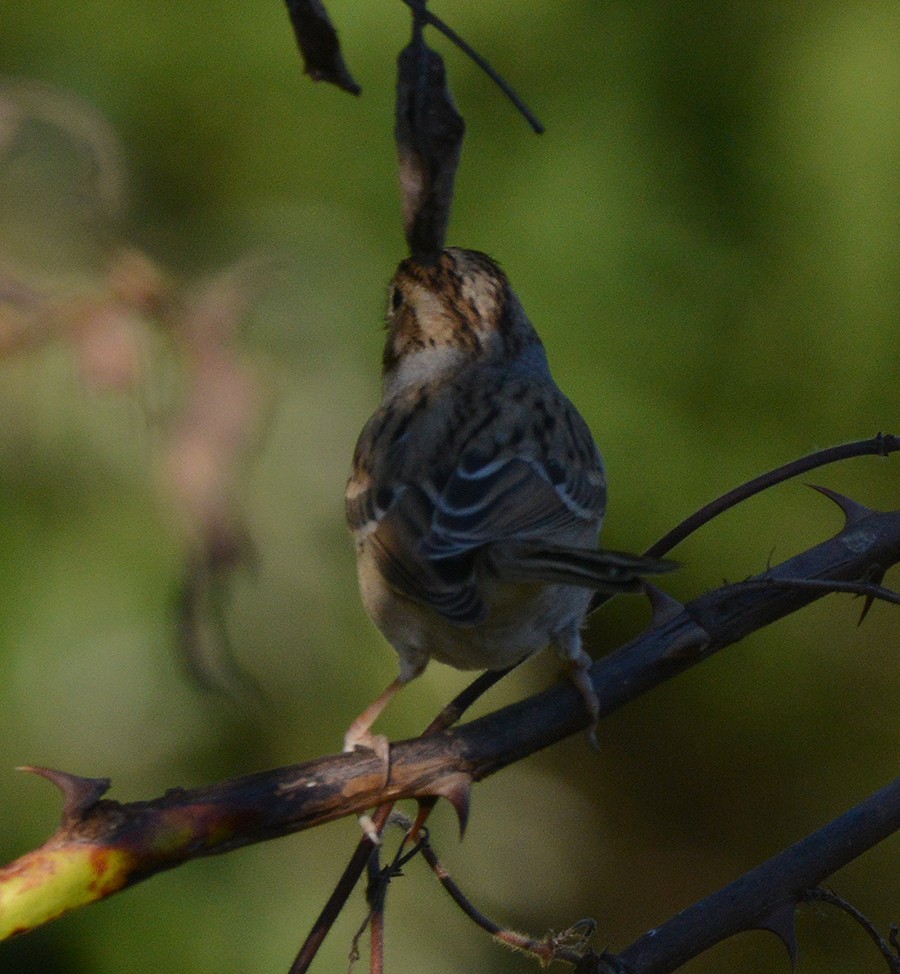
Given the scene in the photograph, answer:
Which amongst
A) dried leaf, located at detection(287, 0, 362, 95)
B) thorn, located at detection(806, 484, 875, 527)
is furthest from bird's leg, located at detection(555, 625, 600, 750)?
dried leaf, located at detection(287, 0, 362, 95)

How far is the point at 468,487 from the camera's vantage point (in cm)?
274

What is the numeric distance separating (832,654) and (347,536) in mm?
1005

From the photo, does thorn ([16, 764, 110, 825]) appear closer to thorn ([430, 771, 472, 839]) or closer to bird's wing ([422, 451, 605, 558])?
thorn ([430, 771, 472, 839])

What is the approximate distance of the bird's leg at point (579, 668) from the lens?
1.74 metres

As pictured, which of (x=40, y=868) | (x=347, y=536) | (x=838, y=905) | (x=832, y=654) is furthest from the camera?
(x=832, y=654)

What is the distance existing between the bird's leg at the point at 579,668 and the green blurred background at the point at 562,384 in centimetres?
26

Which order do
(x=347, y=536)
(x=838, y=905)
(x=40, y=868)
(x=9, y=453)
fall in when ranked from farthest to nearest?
(x=347, y=536) < (x=9, y=453) < (x=838, y=905) < (x=40, y=868)

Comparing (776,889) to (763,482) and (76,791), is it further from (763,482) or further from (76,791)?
(76,791)

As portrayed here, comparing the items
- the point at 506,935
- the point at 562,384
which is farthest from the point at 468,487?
the point at 506,935

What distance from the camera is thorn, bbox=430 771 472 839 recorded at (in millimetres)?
1644

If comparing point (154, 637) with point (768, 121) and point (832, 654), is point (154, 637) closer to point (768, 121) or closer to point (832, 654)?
point (832, 654)

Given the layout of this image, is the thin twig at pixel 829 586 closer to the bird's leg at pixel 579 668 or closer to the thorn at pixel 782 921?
the bird's leg at pixel 579 668

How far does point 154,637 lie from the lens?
2.74 m

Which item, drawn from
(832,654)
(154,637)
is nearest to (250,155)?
(154,637)
